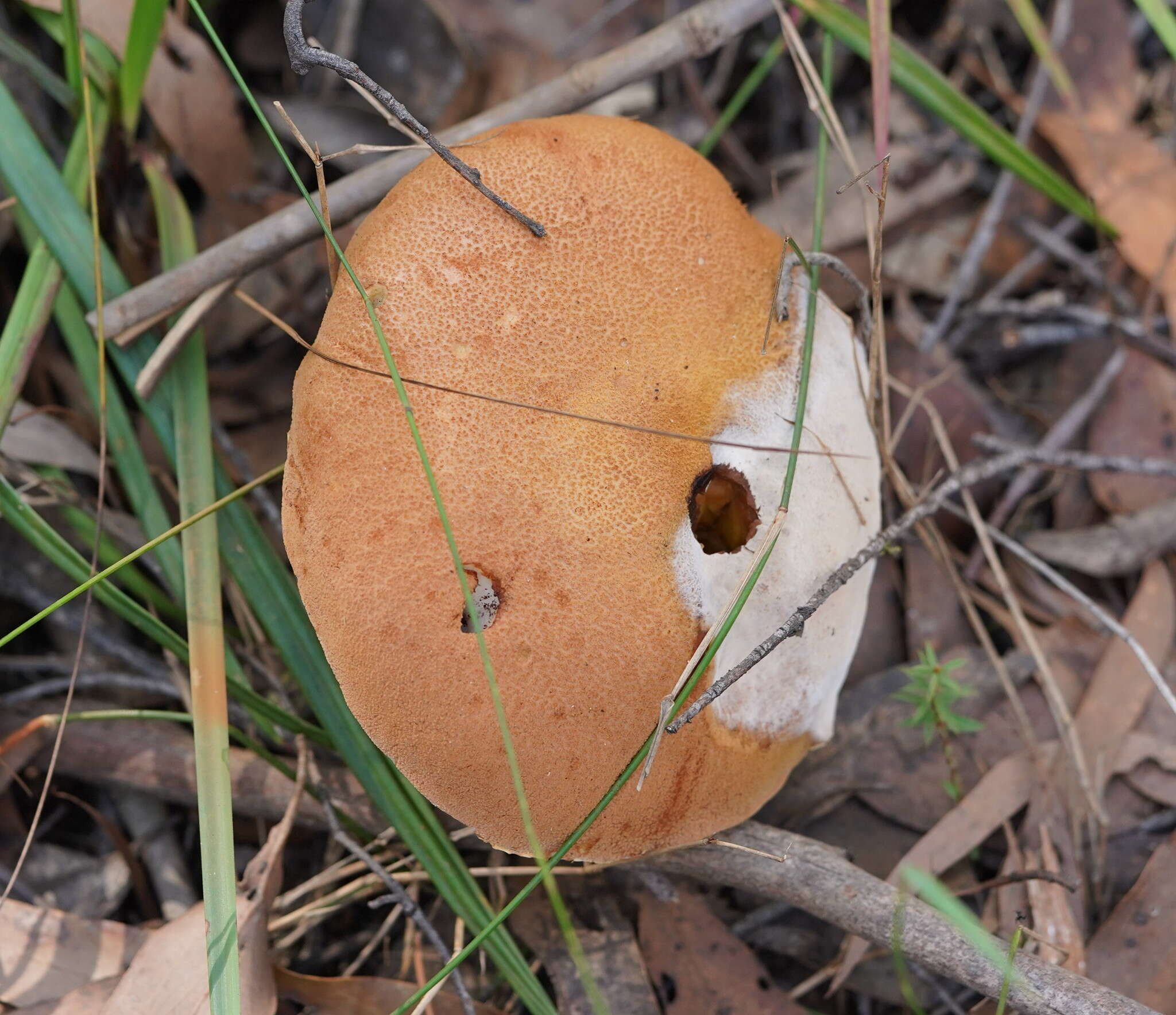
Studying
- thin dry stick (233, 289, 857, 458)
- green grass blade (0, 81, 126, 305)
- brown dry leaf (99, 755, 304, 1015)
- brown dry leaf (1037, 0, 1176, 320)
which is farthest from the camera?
brown dry leaf (1037, 0, 1176, 320)

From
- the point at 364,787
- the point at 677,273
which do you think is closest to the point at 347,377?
the point at 677,273

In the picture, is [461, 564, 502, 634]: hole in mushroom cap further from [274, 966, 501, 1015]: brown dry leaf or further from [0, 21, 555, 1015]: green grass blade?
[274, 966, 501, 1015]: brown dry leaf

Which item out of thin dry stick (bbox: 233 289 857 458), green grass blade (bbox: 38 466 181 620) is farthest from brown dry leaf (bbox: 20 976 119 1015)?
thin dry stick (bbox: 233 289 857 458)

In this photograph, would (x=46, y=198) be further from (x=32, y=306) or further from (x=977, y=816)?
(x=977, y=816)

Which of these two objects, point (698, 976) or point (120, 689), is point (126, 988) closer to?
point (120, 689)

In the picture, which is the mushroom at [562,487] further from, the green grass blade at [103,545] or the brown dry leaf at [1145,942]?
the brown dry leaf at [1145,942]

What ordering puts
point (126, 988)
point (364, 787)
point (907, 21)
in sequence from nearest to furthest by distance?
point (126, 988)
point (364, 787)
point (907, 21)

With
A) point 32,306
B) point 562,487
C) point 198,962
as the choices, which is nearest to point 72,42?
point 32,306

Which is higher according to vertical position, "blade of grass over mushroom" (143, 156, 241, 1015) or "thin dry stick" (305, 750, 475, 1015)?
"blade of grass over mushroom" (143, 156, 241, 1015)
